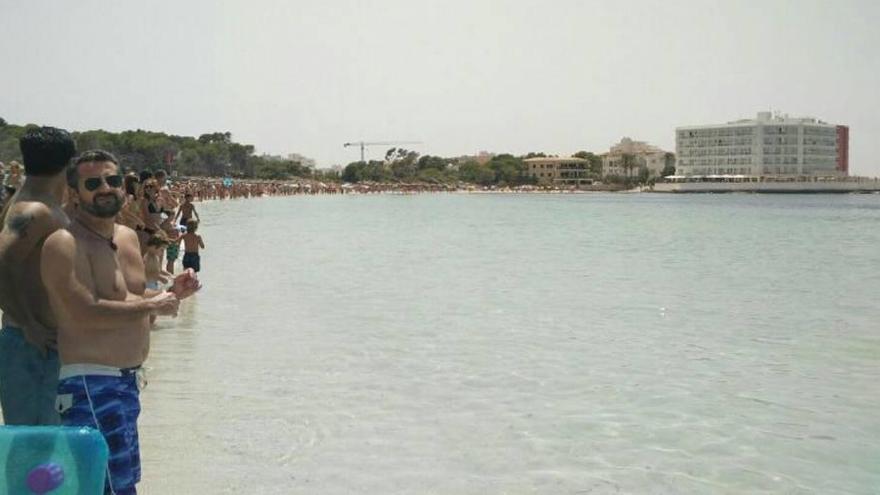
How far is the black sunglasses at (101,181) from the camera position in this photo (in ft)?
9.36

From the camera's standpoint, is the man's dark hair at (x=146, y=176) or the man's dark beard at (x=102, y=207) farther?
the man's dark hair at (x=146, y=176)

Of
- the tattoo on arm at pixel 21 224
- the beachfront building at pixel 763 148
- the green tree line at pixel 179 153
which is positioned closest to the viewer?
the tattoo on arm at pixel 21 224

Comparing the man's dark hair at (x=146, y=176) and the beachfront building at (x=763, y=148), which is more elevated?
the beachfront building at (x=763, y=148)

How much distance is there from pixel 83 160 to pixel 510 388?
14.6 ft

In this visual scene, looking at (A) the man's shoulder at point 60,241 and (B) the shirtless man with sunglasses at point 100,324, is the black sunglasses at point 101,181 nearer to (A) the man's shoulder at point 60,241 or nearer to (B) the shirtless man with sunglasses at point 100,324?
(B) the shirtless man with sunglasses at point 100,324

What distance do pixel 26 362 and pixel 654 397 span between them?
15.5 ft

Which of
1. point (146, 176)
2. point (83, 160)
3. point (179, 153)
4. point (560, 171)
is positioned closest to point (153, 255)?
point (146, 176)

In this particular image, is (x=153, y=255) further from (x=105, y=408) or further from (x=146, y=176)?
(x=105, y=408)

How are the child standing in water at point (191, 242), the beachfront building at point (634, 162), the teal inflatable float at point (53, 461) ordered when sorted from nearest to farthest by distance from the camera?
the teal inflatable float at point (53, 461)
the child standing in water at point (191, 242)
the beachfront building at point (634, 162)

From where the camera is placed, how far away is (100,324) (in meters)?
2.79

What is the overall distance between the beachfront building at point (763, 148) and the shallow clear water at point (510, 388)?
16523 cm

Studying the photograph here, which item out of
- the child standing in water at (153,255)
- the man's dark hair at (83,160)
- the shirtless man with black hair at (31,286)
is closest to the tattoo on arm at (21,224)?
the shirtless man with black hair at (31,286)

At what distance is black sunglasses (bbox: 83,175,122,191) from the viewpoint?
2.85 meters

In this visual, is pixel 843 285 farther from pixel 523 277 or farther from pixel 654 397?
pixel 654 397
